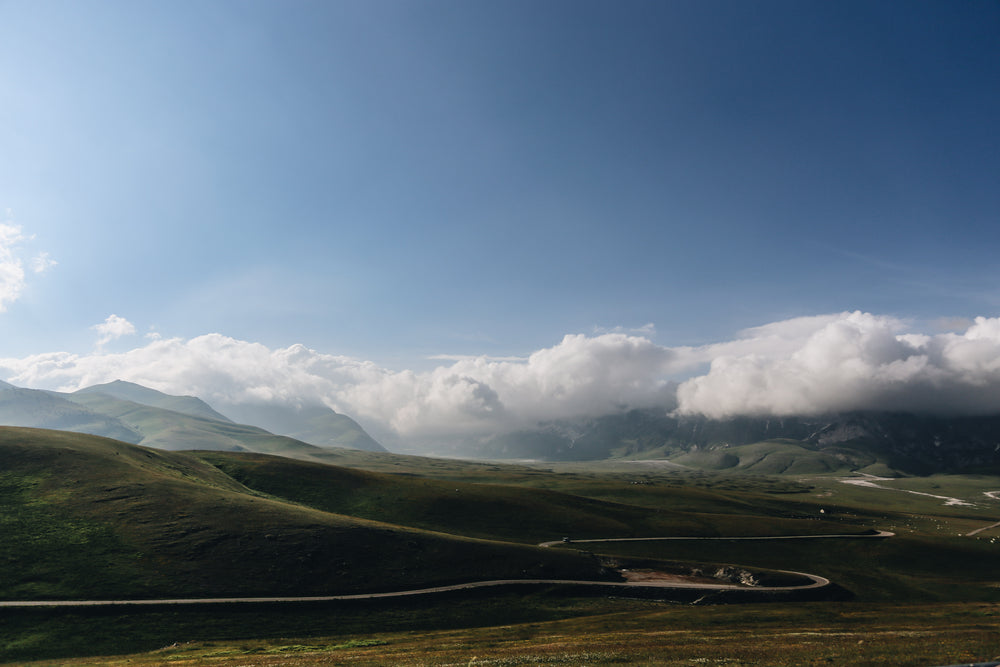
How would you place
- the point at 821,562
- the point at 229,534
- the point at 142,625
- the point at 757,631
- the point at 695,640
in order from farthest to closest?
the point at 821,562 < the point at 229,534 < the point at 142,625 < the point at 757,631 < the point at 695,640

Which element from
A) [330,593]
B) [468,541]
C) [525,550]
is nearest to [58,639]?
[330,593]

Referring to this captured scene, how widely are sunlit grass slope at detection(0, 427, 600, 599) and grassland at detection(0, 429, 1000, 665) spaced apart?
0.38 meters

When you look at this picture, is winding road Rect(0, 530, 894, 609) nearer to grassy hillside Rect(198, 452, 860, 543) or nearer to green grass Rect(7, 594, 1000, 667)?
green grass Rect(7, 594, 1000, 667)

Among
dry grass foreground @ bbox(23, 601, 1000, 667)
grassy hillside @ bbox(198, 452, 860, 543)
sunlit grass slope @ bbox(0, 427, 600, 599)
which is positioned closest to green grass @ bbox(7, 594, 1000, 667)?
dry grass foreground @ bbox(23, 601, 1000, 667)

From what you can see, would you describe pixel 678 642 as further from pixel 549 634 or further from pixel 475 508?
pixel 475 508

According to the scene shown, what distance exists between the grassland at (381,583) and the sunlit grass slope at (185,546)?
378mm

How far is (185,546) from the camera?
80.6 m

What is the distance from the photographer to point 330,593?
7412 centimetres

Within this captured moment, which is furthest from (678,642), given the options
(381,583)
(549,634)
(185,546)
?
(185,546)

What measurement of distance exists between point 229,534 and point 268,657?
45.0 meters

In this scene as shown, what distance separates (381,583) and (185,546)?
33676 millimetres

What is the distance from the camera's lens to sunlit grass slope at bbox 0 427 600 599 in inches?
2776

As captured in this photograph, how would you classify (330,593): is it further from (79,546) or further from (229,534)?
(79,546)

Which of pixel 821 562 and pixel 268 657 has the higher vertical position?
pixel 268 657
